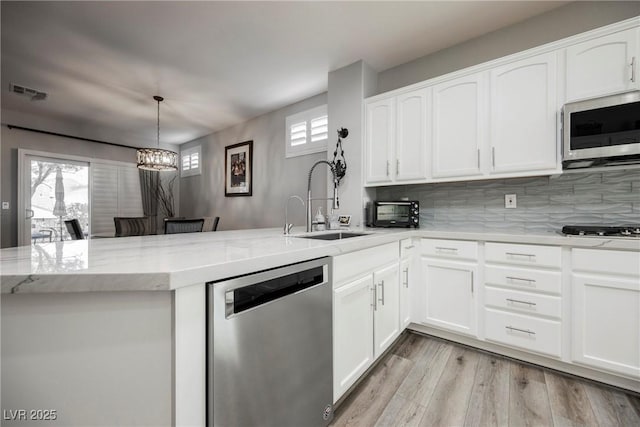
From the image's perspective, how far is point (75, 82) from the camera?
10.4 feet

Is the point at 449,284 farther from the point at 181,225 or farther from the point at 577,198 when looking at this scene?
the point at 181,225

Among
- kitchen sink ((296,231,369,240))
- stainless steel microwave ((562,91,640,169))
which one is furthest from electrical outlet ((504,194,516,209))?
kitchen sink ((296,231,369,240))

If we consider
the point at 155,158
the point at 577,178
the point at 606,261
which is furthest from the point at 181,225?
the point at 577,178

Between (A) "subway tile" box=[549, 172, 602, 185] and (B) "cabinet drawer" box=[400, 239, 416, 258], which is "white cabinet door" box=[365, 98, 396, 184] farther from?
(A) "subway tile" box=[549, 172, 602, 185]

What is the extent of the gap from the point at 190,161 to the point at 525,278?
5.99 m

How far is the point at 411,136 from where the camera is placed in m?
2.45

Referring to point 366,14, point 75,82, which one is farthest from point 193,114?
point 366,14

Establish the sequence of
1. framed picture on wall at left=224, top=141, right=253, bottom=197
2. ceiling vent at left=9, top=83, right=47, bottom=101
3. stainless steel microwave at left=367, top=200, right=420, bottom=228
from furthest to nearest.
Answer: framed picture on wall at left=224, top=141, right=253, bottom=197, ceiling vent at left=9, top=83, right=47, bottom=101, stainless steel microwave at left=367, top=200, right=420, bottom=228

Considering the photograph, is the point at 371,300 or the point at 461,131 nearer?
the point at 371,300

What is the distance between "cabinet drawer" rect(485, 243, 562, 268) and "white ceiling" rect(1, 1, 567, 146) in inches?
71.0

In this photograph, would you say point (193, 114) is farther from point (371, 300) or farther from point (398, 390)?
point (398, 390)

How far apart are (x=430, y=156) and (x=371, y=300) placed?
55.5 inches

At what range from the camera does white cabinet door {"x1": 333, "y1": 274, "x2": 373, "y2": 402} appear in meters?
1.34

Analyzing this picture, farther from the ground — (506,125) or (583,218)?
(506,125)
